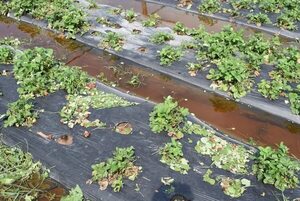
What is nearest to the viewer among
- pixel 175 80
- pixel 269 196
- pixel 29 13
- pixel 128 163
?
pixel 269 196

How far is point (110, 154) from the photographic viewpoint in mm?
5191

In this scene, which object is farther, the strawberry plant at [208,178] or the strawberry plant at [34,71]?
the strawberry plant at [34,71]

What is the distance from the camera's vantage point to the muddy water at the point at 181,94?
5.95 m

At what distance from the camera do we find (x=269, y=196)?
4.67m

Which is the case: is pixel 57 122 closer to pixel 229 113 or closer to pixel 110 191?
pixel 110 191

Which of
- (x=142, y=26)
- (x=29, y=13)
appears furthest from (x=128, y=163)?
(x=29, y=13)

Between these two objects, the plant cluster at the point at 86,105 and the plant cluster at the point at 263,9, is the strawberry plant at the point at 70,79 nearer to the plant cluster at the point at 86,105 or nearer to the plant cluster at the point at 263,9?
the plant cluster at the point at 86,105

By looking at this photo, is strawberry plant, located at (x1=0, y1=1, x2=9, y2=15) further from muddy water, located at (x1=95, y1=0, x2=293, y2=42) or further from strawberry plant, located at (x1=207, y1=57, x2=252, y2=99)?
strawberry plant, located at (x1=207, y1=57, x2=252, y2=99)

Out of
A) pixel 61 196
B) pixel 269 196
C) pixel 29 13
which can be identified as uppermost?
pixel 29 13

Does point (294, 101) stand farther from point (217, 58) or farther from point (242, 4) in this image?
point (242, 4)

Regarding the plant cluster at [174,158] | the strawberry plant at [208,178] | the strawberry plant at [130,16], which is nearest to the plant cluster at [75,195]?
the plant cluster at [174,158]

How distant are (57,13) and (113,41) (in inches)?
73.6

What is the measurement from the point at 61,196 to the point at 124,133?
136 cm

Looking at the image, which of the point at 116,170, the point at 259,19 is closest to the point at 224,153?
the point at 116,170
